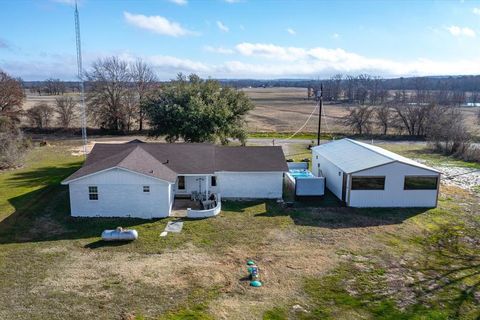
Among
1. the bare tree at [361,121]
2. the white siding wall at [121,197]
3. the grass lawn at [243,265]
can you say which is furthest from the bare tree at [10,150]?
the bare tree at [361,121]

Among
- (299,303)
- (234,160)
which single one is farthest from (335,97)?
(299,303)

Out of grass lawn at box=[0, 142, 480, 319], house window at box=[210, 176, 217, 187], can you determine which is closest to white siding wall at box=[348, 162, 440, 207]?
grass lawn at box=[0, 142, 480, 319]

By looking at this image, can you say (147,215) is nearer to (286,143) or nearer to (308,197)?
(308,197)

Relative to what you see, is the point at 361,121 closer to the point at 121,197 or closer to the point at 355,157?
the point at 355,157

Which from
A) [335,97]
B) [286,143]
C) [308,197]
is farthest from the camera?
[335,97]

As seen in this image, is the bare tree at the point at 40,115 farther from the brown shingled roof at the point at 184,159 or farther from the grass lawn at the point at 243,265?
the grass lawn at the point at 243,265

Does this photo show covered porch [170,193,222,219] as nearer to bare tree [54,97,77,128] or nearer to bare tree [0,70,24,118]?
bare tree [0,70,24,118]
